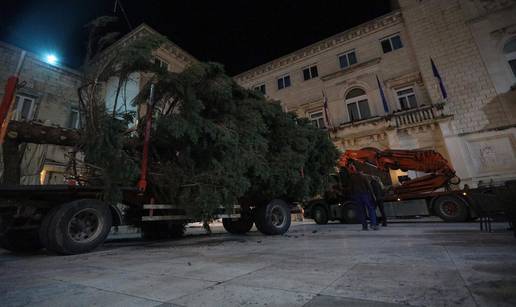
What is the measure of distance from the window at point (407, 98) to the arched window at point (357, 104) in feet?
8.00

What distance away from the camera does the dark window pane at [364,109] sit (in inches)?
771

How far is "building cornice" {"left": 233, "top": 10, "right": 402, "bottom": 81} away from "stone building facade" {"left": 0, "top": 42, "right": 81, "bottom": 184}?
1643 cm

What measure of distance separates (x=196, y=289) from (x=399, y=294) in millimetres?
1641

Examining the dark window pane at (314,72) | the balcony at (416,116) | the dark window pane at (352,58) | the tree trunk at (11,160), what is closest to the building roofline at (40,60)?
the tree trunk at (11,160)

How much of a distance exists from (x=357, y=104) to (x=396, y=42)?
19.9 ft

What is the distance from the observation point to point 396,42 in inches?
770

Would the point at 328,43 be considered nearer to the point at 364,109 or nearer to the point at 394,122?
the point at 364,109

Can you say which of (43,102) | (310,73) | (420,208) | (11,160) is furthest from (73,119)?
(420,208)

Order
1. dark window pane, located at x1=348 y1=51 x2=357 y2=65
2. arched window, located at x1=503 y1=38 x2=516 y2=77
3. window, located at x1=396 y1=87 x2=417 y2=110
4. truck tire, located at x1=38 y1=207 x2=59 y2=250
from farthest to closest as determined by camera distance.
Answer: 1. dark window pane, located at x1=348 y1=51 x2=357 y2=65
2. window, located at x1=396 y1=87 x2=417 y2=110
3. arched window, located at x1=503 y1=38 x2=516 y2=77
4. truck tire, located at x1=38 y1=207 x2=59 y2=250

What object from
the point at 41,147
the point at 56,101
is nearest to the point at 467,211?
the point at 41,147

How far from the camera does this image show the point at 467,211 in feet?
28.4

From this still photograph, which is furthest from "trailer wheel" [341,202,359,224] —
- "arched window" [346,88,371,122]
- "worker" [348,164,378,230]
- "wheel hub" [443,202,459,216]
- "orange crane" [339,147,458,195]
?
"arched window" [346,88,371,122]

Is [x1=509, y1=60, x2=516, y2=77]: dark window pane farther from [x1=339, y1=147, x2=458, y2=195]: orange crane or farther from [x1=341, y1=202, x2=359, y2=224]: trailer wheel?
[x1=341, y1=202, x2=359, y2=224]: trailer wheel

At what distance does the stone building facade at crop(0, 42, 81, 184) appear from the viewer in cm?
1308
